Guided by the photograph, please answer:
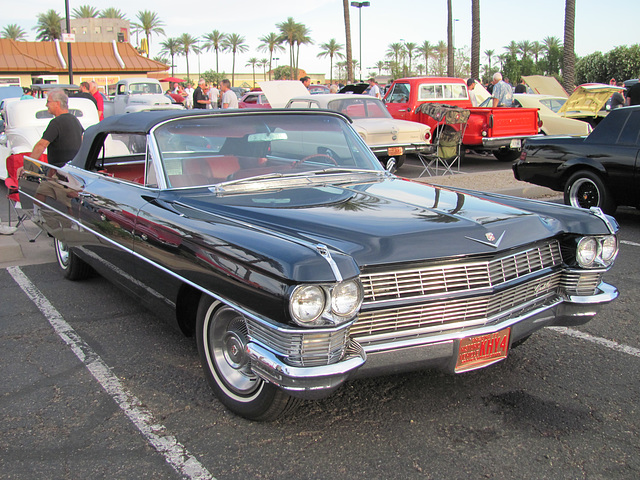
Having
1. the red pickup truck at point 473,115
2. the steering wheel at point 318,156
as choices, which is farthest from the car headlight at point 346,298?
the red pickup truck at point 473,115

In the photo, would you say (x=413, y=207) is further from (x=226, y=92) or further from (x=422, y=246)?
(x=226, y=92)

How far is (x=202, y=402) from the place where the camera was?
3254 millimetres

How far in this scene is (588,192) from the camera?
8.03 meters

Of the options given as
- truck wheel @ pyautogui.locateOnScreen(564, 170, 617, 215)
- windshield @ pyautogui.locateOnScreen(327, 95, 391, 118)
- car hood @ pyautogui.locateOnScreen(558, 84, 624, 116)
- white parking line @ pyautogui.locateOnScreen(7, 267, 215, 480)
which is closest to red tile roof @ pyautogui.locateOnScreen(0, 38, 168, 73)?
windshield @ pyautogui.locateOnScreen(327, 95, 391, 118)

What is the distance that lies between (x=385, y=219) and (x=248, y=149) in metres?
1.34

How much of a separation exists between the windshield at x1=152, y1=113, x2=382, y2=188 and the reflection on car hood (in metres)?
0.24

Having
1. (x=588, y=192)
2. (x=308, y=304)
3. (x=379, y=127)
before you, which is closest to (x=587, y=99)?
(x=379, y=127)

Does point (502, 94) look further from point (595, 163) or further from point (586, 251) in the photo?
point (586, 251)

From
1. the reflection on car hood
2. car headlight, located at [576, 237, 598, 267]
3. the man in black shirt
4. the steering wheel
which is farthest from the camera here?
the man in black shirt

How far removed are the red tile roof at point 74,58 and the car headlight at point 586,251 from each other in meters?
49.5

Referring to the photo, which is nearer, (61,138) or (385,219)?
(385,219)

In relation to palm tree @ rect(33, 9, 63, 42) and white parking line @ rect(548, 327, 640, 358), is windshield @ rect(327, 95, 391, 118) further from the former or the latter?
palm tree @ rect(33, 9, 63, 42)

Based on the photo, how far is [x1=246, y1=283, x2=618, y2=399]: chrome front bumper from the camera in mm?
2535

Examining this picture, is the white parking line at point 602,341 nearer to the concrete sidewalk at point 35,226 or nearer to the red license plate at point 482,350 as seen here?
the red license plate at point 482,350
